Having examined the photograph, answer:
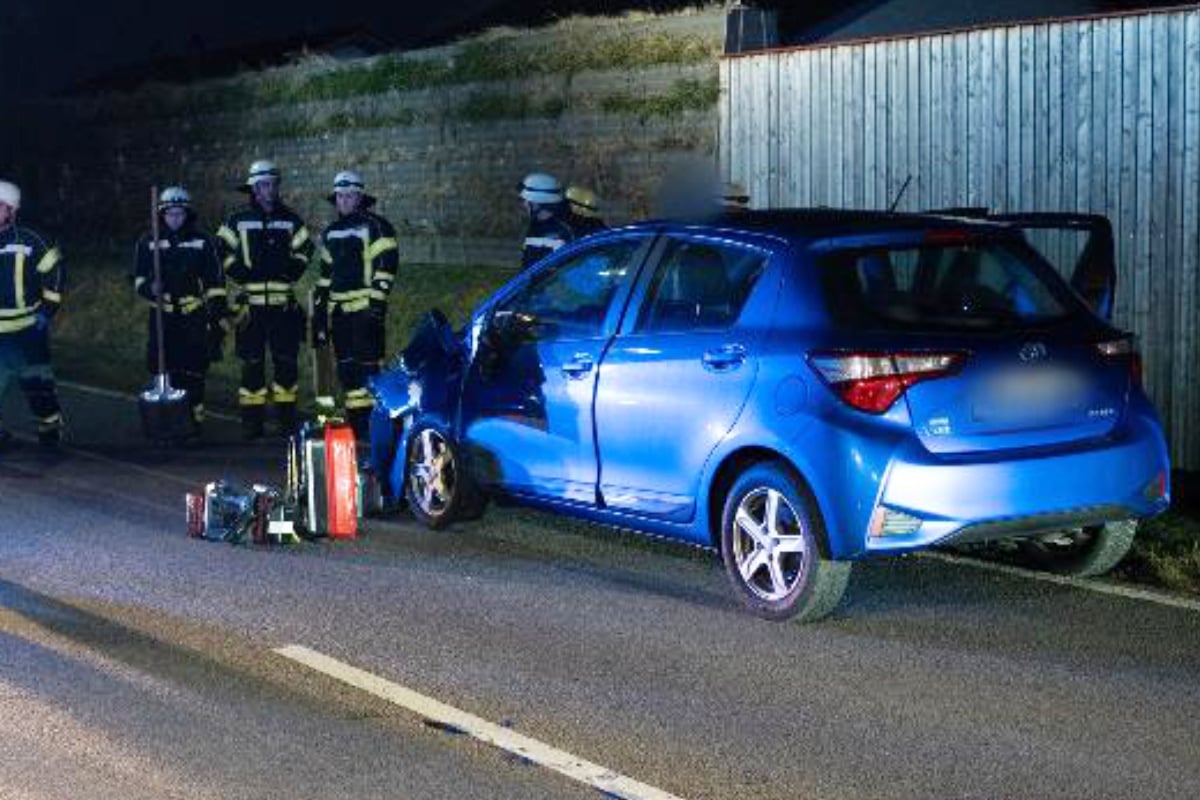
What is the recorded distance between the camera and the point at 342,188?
41.9ft

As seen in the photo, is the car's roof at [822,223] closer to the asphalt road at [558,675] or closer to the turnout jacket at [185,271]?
the asphalt road at [558,675]

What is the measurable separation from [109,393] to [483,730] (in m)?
11.0

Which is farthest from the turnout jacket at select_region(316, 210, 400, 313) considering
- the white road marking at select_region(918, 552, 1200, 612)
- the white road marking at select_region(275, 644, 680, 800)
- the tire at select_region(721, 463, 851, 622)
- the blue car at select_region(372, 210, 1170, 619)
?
the white road marking at select_region(275, 644, 680, 800)

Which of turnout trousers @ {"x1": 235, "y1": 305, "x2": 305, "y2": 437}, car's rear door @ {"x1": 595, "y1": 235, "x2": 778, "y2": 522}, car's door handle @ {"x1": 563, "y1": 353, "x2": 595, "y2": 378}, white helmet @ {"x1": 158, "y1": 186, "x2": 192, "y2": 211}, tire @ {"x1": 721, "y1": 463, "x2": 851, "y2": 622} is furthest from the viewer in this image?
white helmet @ {"x1": 158, "y1": 186, "x2": 192, "y2": 211}

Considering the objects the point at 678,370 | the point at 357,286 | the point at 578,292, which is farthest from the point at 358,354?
the point at 678,370

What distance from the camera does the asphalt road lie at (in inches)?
211

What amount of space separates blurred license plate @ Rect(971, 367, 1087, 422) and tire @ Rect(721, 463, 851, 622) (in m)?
0.74

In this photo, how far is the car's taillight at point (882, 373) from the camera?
675 centimetres

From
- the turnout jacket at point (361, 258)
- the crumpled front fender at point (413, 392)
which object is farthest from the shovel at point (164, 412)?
the crumpled front fender at point (413, 392)

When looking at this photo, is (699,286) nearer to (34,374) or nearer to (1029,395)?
(1029,395)

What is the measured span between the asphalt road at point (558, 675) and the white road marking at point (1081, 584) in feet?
0.30

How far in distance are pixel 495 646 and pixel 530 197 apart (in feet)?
17.4

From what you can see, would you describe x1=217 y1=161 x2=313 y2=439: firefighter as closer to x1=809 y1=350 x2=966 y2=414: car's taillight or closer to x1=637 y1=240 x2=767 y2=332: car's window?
x1=637 y1=240 x2=767 y2=332: car's window

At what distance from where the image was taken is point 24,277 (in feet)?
42.3
